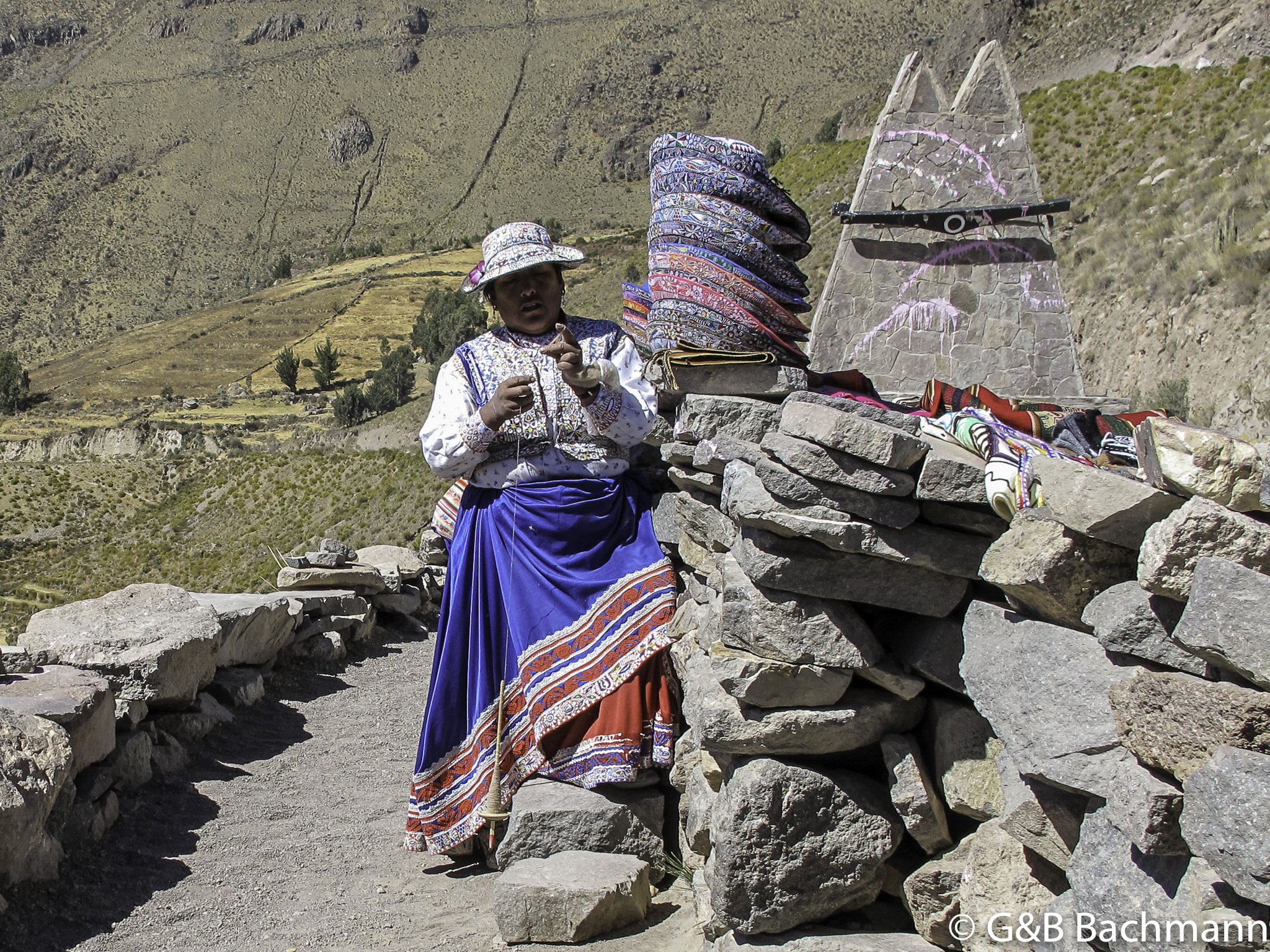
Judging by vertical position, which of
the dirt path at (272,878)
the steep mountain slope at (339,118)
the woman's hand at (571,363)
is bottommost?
the dirt path at (272,878)

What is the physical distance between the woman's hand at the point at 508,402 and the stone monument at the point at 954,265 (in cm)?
304

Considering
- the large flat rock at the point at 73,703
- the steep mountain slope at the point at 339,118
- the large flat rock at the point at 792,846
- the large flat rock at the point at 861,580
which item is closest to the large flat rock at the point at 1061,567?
the large flat rock at the point at 861,580

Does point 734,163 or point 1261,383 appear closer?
point 734,163

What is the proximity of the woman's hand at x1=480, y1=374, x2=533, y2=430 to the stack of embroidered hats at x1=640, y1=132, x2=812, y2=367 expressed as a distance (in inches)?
17.9

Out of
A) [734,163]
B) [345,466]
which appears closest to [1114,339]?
[734,163]

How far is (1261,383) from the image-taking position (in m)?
8.81

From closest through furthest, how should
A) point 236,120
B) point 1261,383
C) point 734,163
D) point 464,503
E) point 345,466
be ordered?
1. point 734,163
2. point 464,503
3. point 1261,383
4. point 345,466
5. point 236,120

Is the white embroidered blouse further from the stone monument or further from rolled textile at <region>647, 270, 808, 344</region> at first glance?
the stone monument

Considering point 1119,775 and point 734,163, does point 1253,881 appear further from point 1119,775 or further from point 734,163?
point 734,163

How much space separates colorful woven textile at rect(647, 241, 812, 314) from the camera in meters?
3.34

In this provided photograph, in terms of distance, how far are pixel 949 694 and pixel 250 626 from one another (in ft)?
13.4

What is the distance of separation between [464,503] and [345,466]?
21.6 meters

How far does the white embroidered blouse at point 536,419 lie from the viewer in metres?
3.62

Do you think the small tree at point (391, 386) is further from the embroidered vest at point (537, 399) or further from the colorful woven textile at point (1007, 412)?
the colorful woven textile at point (1007, 412)
